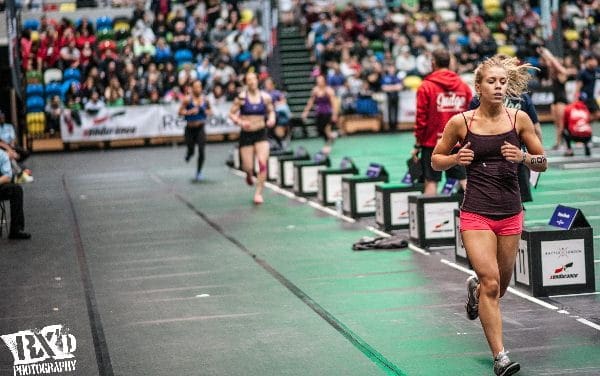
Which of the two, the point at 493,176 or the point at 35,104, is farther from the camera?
the point at 35,104

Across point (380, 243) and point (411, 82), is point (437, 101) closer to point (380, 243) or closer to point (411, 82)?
point (380, 243)

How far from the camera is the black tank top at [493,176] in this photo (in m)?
7.30

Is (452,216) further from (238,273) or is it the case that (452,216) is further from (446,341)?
(446,341)

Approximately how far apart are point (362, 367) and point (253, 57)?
30.3 m

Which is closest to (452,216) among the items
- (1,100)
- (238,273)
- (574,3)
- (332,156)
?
(238,273)

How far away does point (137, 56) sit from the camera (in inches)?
1439

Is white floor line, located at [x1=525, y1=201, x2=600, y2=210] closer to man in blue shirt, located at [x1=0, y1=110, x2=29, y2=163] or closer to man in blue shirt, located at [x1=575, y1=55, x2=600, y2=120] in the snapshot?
man in blue shirt, located at [x1=575, y1=55, x2=600, y2=120]

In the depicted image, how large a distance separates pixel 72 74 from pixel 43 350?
27303 mm

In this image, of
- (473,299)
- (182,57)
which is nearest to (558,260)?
(473,299)

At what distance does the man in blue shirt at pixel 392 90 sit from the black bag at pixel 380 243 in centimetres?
2267

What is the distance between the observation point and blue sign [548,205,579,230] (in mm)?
9648

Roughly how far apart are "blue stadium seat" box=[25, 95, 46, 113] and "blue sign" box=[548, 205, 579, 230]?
26096 millimetres

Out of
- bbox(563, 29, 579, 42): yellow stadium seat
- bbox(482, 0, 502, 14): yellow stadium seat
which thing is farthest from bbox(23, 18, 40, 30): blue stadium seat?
bbox(563, 29, 579, 42): yellow stadium seat

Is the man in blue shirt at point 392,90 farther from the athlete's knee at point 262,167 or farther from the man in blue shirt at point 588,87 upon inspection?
the athlete's knee at point 262,167
